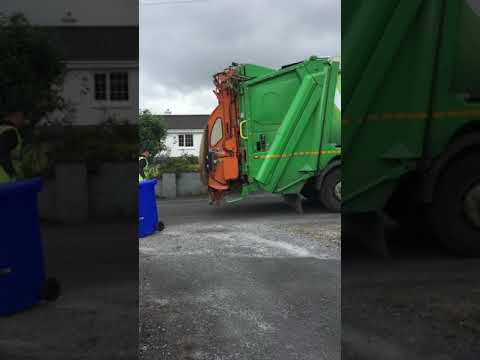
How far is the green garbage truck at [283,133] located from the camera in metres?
1.13

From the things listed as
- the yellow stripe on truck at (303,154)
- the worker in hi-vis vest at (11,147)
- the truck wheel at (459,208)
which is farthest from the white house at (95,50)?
the truck wheel at (459,208)

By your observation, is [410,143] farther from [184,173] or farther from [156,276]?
[156,276]

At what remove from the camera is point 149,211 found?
118cm

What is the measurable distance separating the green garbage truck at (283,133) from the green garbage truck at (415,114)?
0.06m

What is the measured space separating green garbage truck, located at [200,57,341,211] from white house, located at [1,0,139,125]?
327mm

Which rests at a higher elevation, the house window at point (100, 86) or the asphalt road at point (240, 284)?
Answer: the house window at point (100, 86)

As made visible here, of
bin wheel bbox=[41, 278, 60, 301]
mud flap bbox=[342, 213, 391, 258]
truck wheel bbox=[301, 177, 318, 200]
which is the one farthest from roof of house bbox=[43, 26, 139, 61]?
mud flap bbox=[342, 213, 391, 258]

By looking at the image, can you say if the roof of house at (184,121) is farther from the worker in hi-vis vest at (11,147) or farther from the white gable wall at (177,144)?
the worker in hi-vis vest at (11,147)

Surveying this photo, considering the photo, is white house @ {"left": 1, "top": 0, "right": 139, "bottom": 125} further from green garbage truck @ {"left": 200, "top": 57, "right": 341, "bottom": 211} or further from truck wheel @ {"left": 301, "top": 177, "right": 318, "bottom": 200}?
truck wheel @ {"left": 301, "top": 177, "right": 318, "bottom": 200}

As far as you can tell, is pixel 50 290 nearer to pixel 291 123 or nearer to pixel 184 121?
pixel 184 121

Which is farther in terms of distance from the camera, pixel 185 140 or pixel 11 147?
pixel 185 140

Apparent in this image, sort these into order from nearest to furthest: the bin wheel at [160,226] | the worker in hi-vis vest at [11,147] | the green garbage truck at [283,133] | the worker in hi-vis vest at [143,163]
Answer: the worker in hi-vis vest at [11,147], the worker in hi-vis vest at [143,163], the green garbage truck at [283,133], the bin wheel at [160,226]

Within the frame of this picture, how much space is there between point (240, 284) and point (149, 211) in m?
0.37

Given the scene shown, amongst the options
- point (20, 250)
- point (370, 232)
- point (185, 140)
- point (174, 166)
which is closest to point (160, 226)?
point (174, 166)
